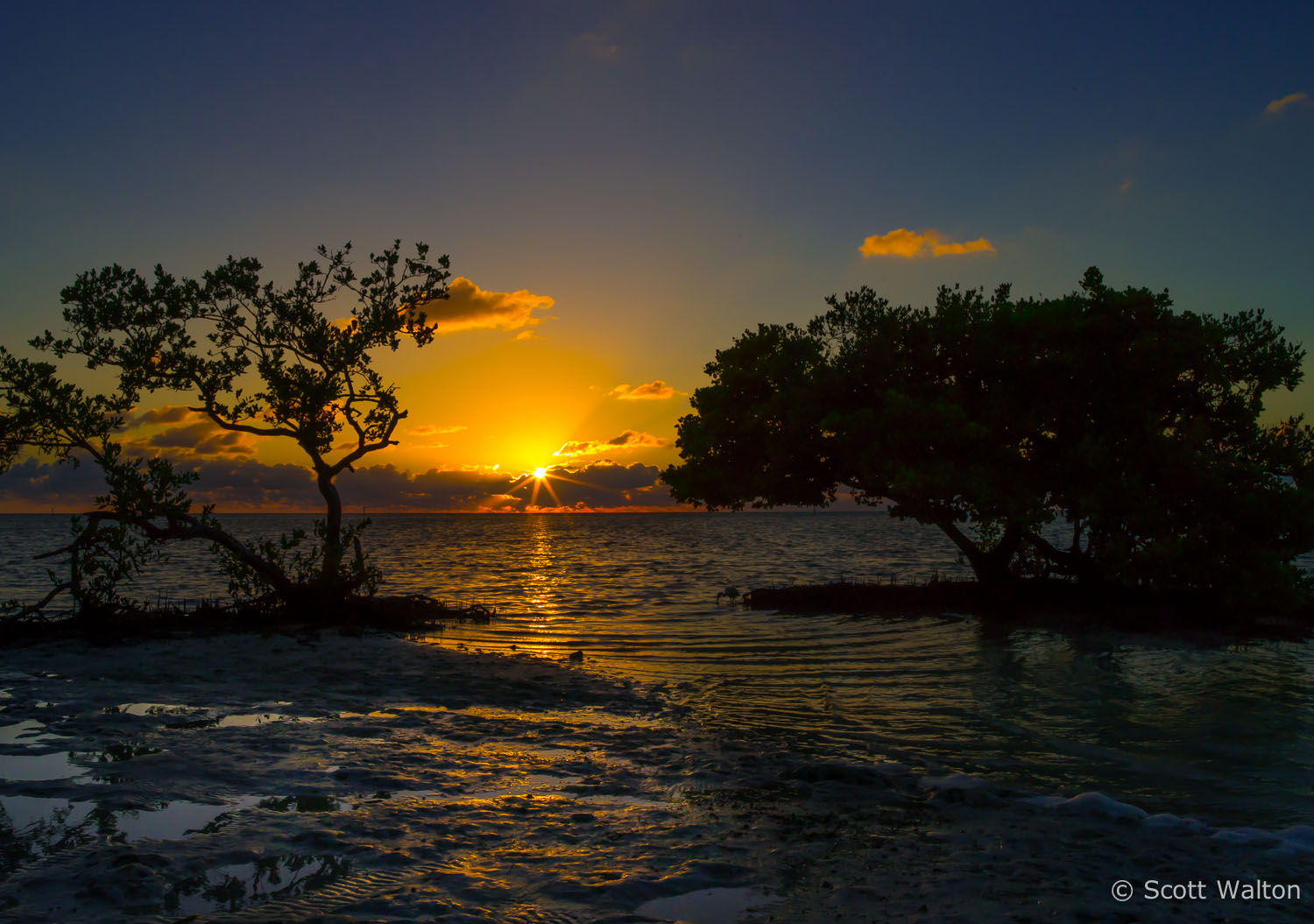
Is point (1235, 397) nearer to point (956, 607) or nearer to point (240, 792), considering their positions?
point (956, 607)

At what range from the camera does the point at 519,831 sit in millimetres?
7426

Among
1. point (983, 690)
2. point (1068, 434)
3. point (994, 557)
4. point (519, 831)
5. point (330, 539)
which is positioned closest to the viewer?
point (519, 831)

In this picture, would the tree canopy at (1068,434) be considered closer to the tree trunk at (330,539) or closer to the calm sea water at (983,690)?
the calm sea water at (983,690)

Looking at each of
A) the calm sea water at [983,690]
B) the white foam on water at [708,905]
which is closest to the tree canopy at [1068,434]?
the calm sea water at [983,690]

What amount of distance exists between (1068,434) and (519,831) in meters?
22.8

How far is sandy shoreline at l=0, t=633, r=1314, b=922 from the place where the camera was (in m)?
5.94

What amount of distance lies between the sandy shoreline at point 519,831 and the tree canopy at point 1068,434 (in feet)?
50.7

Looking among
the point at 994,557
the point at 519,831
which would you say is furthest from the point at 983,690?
the point at 994,557

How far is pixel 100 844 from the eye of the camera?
6625 mm

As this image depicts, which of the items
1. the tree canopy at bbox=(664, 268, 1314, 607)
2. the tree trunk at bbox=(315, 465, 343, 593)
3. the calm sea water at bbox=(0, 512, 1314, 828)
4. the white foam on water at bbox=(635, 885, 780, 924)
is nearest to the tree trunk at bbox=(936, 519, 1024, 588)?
the tree canopy at bbox=(664, 268, 1314, 607)

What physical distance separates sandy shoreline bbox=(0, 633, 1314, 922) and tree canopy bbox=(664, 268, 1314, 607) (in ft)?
50.7

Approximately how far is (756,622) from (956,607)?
23.3 feet

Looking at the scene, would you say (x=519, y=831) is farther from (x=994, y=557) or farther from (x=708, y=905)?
(x=994, y=557)

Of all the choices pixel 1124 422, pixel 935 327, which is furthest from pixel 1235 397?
pixel 935 327
